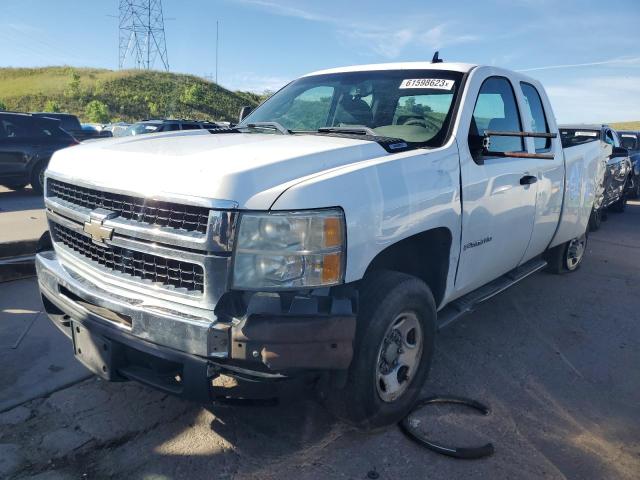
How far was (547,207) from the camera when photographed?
15.0 ft

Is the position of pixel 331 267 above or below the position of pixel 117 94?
below

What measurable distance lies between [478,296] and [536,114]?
189cm

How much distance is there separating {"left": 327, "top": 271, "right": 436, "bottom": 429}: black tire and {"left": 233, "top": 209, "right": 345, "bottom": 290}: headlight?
429mm

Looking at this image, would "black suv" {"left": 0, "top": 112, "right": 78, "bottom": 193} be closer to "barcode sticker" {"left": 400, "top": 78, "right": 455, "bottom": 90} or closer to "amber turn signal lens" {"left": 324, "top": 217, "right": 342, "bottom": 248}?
"barcode sticker" {"left": 400, "top": 78, "right": 455, "bottom": 90}

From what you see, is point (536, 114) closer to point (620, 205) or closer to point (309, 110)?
point (309, 110)

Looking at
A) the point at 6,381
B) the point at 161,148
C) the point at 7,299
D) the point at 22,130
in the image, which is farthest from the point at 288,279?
the point at 22,130

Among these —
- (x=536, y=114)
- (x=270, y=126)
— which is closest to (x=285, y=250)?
(x=270, y=126)

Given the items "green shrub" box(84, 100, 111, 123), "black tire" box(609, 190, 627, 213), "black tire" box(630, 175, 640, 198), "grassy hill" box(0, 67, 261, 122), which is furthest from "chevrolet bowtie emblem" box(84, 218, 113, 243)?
"grassy hill" box(0, 67, 261, 122)

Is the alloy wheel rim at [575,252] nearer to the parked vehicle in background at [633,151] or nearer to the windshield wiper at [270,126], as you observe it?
the windshield wiper at [270,126]

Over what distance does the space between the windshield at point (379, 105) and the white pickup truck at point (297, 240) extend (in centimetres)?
2

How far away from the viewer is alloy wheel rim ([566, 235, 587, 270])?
20.6 feet

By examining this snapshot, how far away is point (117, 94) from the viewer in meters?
66.1

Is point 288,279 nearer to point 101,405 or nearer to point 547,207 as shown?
point 101,405

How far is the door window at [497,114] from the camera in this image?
3713mm
